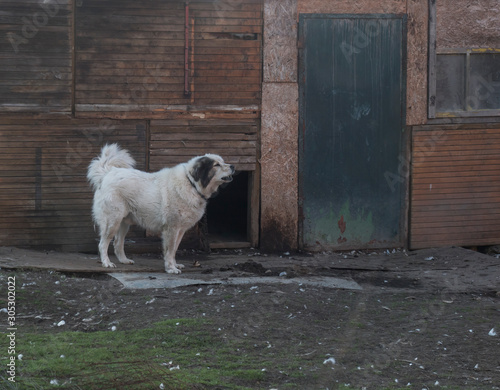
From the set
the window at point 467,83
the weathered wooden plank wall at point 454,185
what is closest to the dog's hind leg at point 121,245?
the weathered wooden plank wall at point 454,185

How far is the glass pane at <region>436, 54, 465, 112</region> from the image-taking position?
9766mm

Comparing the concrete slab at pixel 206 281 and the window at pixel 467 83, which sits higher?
the window at pixel 467 83

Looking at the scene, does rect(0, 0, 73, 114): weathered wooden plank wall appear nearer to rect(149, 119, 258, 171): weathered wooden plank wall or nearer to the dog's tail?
the dog's tail

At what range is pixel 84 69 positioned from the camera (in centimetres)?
878

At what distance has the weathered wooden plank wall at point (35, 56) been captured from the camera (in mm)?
8461

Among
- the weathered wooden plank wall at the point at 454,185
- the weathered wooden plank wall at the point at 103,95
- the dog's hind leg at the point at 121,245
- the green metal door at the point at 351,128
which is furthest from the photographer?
the weathered wooden plank wall at the point at 454,185

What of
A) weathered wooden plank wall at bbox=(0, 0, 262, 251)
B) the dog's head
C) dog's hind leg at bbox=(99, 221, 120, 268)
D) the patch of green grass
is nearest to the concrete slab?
dog's hind leg at bbox=(99, 221, 120, 268)

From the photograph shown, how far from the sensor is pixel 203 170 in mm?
7773

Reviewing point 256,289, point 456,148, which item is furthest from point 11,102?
point 456,148

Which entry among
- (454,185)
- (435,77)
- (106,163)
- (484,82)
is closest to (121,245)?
(106,163)

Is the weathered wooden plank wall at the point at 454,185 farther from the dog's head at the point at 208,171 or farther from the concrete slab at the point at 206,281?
the dog's head at the point at 208,171

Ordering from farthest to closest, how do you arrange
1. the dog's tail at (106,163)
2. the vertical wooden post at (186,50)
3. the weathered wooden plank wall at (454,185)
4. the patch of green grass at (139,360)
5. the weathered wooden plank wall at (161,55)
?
the weathered wooden plank wall at (454,185) < the vertical wooden post at (186,50) < the weathered wooden plank wall at (161,55) < the dog's tail at (106,163) < the patch of green grass at (139,360)

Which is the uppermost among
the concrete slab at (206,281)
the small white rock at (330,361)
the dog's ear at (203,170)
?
the dog's ear at (203,170)

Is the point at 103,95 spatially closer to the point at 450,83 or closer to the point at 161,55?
the point at 161,55
